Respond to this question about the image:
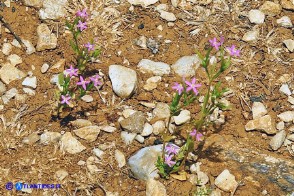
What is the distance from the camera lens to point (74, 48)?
4461 mm

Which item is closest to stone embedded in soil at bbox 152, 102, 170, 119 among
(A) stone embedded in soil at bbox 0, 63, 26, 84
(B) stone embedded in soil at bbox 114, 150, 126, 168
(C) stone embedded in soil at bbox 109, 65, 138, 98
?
(C) stone embedded in soil at bbox 109, 65, 138, 98

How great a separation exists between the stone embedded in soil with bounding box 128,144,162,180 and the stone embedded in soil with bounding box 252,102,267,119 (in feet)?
3.30

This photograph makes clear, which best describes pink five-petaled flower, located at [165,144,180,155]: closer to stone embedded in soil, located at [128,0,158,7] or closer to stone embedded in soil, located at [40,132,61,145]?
stone embedded in soil, located at [40,132,61,145]

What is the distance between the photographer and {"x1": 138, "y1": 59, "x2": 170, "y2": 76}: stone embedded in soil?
469cm

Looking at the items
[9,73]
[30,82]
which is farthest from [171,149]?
[9,73]

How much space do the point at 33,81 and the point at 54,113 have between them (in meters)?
0.41

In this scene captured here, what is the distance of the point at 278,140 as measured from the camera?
4.28 meters

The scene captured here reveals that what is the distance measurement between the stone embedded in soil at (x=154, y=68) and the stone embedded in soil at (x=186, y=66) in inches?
3.4

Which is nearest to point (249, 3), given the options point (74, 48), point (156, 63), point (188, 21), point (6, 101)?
point (188, 21)

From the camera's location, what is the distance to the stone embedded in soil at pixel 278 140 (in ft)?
14.0

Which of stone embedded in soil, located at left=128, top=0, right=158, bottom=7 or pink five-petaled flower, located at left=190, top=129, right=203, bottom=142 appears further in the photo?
stone embedded in soil, located at left=128, top=0, right=158, bottom=7

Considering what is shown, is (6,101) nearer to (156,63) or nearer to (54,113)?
(54,113)

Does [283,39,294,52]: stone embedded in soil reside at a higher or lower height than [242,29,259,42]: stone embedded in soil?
lower

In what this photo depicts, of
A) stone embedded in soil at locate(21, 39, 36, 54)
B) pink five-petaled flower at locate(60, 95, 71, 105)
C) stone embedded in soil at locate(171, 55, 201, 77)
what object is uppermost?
stone embedded in soil at locate(21, 39, 36, 54)
